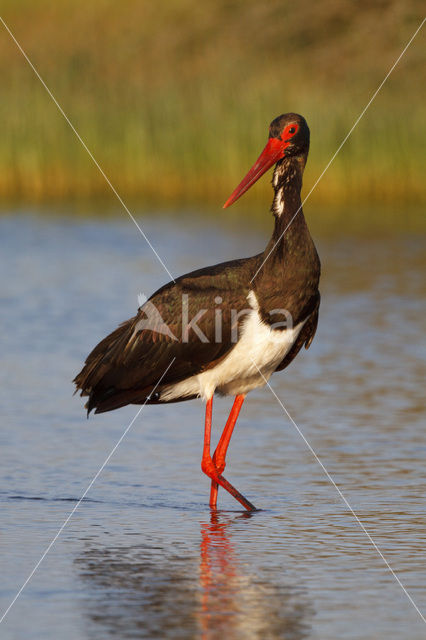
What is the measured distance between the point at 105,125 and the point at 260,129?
2.04 meters

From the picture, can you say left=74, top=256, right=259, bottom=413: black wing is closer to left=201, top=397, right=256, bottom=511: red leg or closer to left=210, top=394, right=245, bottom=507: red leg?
left=201, top=397, right=256, bottom=511: red leg

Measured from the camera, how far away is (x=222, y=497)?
6547 millimetres

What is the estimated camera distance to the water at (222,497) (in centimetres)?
466

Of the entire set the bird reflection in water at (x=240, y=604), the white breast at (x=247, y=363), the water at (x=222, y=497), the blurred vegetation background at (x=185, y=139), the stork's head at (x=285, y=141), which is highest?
the blurred vegetation background at (x=185, y=139)

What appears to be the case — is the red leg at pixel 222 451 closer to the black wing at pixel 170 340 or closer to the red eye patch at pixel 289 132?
the black wing at pixel 170 340

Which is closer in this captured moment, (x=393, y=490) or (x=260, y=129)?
(x=393, y=490)

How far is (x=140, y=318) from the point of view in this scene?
6414mm

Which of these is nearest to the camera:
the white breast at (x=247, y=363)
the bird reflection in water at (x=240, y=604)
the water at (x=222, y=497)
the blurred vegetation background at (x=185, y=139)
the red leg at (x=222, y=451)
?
the bird reflection in water at (x=240, y=604)

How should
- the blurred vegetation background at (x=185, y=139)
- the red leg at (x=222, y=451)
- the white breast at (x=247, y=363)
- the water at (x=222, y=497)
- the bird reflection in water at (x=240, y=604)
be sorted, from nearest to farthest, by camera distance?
the bird reflection in water at (x=240, y=604) → the water at (x=222, y=497) → the white breast at (x=247, y=363) → the red leg at (x=222, y=451) → the blurred vegetation background at (x=185, y=139)

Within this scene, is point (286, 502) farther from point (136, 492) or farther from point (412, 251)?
point (412, 251)

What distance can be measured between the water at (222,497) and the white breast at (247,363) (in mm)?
443

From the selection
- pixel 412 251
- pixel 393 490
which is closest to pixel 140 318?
pixel 393 490

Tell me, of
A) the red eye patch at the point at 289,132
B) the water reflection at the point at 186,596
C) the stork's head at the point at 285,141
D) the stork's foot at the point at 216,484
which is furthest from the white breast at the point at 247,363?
the water reflection at the point at 186,596

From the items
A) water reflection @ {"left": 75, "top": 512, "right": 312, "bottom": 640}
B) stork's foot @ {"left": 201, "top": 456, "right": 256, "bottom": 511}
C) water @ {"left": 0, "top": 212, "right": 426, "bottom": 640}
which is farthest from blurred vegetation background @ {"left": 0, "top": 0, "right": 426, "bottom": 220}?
water reflection @ {"left": 75, "top": 512, "right": 312, "bottom": 640}
